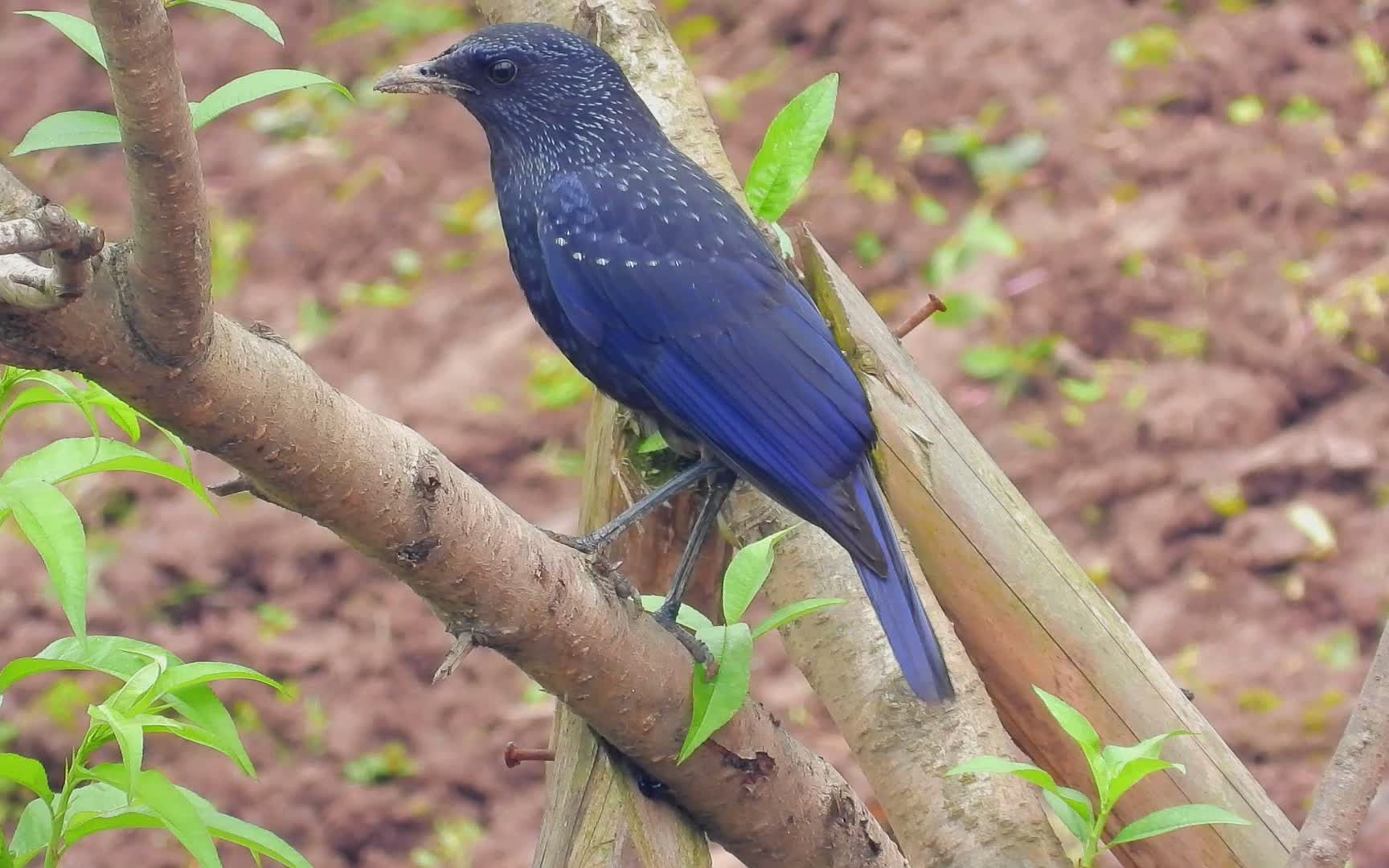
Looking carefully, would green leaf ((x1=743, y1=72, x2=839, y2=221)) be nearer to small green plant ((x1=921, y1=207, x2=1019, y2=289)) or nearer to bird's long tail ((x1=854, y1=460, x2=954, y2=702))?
bird's long tail ((x1=854, y1=460, x2=954, y2=702))

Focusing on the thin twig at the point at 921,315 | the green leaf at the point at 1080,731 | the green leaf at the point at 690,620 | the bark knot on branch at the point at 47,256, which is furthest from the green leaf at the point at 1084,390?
the bark knot on branch at the point at 47,256

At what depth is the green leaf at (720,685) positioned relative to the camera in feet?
6.53

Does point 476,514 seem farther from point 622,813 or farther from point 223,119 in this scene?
point 223,119

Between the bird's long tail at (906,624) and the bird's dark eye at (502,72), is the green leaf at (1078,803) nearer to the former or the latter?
the bird's long tail at (906,624)

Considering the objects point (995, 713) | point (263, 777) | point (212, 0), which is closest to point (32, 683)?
point (263, 777)

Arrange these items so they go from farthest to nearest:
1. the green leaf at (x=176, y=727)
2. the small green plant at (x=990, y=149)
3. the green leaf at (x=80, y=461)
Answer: the small green plant at (x=990, y=149)
the green leaf at (x=80, y=461)
the green leaf at (x=176, y=727)

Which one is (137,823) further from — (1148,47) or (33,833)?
(1148,47)

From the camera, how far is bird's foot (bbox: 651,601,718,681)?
2.04 m

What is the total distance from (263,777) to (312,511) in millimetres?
2423

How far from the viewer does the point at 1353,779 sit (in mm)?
1791

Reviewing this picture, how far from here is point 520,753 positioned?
243 centimetres

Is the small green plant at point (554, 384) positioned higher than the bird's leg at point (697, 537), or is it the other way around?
the bird's leg at point (697, 537)

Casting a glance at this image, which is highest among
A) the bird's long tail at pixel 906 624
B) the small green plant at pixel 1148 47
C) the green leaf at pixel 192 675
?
the green leaf at pixel 192 675

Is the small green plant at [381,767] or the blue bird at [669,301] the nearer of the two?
the blue bird at [669,301]
